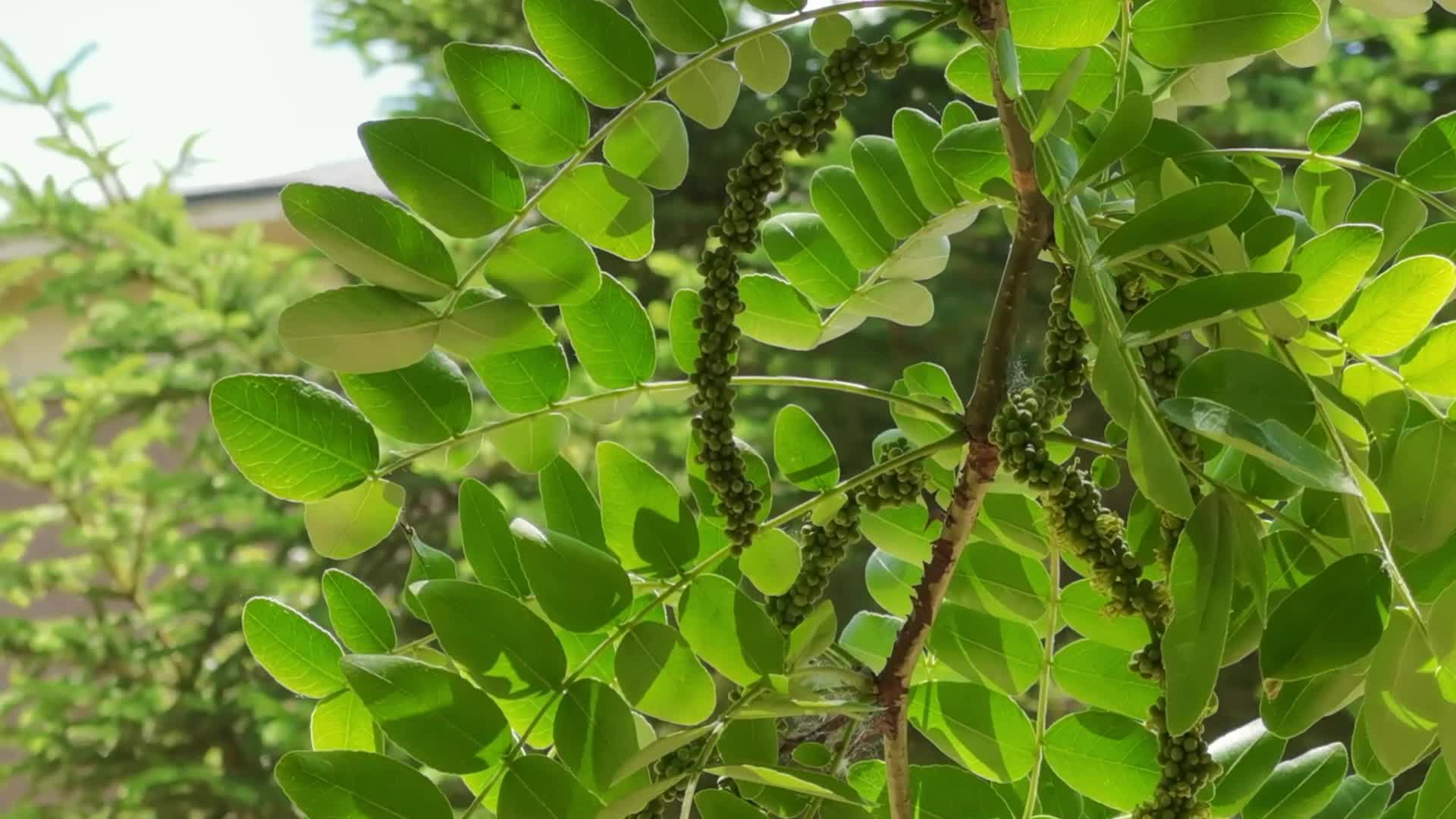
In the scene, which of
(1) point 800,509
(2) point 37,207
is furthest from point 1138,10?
(2) point 37,207

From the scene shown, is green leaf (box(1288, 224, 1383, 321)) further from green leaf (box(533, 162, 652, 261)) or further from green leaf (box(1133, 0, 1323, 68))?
green leaf (box(533, 162, 652, 261))

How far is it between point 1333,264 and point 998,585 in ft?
0.46

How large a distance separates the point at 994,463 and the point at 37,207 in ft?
8.26

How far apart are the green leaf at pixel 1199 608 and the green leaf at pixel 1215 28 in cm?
12

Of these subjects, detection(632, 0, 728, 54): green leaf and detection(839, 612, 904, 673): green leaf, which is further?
detection(839, 612, 904, 673): green leaf

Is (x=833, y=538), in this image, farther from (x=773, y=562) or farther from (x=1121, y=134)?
(x=1121, y=134)

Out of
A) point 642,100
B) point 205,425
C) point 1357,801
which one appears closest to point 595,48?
point 642,100

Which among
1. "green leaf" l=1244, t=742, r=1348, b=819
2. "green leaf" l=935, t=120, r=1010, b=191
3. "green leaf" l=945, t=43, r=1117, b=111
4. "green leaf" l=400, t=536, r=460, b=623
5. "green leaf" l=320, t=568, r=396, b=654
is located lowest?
"green leaf" l=1244, t=742, r=1348, b=819

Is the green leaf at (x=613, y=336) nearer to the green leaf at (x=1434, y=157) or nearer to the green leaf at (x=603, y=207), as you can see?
the green leaf at (x=603, y=207)

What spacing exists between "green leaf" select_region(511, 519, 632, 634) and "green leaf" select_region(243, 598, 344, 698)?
0.26 feet

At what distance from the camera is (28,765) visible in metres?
2.15

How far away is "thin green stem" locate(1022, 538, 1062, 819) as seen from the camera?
0.38 metres

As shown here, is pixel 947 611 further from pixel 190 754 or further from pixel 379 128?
pixel 190 754

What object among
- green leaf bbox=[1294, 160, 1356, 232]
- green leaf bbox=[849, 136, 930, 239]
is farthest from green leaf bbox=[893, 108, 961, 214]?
green leaf bbox=[1294, 160, 1356, 232]
